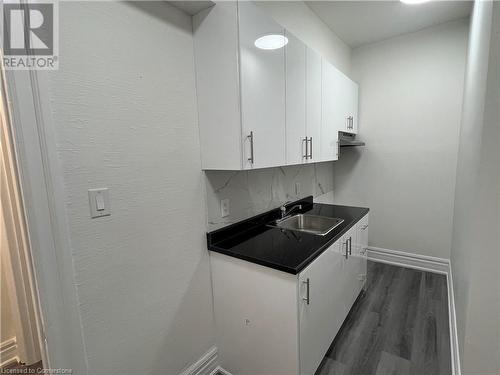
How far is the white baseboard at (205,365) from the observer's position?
154 cm

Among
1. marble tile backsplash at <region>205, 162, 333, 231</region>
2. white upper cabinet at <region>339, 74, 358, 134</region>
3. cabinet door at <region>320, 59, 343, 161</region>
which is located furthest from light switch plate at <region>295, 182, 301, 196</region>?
white upper cabinet at <region>339, 74, 358, 134</region>

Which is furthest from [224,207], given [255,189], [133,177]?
[133,177]

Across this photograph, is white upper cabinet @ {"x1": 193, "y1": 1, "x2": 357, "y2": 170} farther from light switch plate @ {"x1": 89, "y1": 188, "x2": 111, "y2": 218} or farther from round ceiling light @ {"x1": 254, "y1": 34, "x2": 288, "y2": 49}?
light switch plate @ {"x1": 89, "y1": 188, "x2": 111, "y2": 218}

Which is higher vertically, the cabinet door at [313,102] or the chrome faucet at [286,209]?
the cabinet door at [313,102]

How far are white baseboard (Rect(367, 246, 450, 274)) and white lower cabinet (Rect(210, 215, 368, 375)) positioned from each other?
1.68m

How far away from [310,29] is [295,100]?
1105mm

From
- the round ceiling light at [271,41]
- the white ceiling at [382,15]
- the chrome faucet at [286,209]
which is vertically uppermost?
the white ceiling at [382,15]

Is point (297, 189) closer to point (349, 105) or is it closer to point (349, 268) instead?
point (349, 268)

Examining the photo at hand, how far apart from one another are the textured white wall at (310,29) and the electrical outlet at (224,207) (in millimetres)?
1452

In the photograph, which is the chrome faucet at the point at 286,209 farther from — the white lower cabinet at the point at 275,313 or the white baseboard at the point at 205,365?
the white baseboard at the point at 205,365

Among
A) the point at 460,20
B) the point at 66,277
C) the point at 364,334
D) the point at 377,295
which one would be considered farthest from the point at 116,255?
the point at 460,20

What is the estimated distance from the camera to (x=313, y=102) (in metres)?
2.01

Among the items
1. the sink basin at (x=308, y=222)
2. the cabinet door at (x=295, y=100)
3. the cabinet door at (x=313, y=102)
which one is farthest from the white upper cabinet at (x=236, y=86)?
the sink basin at (x=308, y=222)

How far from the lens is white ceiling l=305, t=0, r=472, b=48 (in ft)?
7.42
